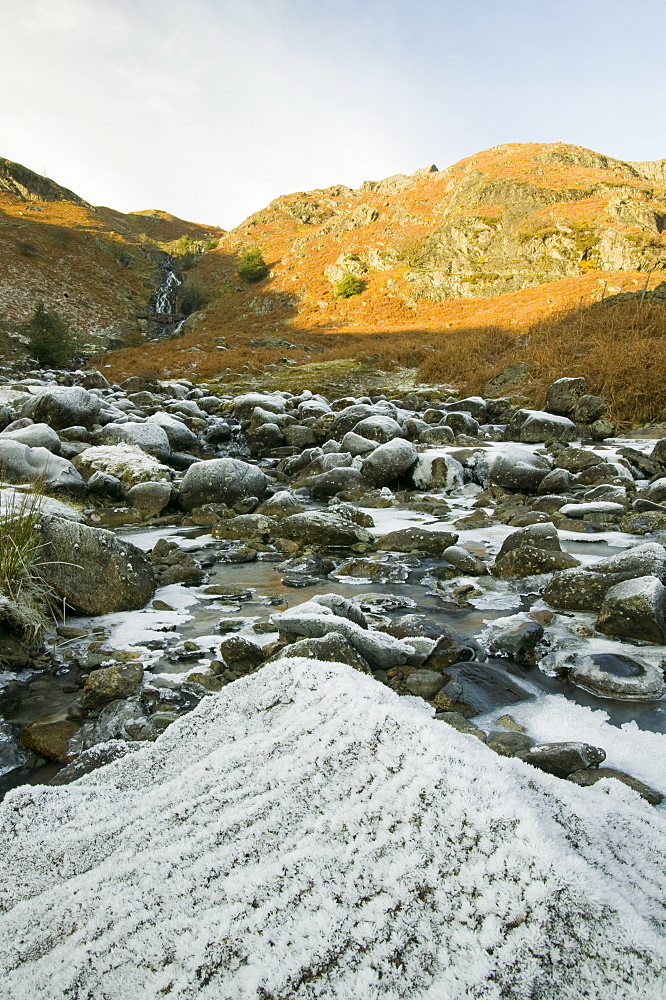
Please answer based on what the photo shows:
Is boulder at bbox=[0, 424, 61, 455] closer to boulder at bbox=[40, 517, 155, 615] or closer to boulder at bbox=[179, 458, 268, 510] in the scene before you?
boulder at bbox=[179, 458, 268, 510]

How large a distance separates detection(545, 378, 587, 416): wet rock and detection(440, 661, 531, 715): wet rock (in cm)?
971

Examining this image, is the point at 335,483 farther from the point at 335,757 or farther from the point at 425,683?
the point at 335,757

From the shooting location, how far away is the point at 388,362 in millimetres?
18859

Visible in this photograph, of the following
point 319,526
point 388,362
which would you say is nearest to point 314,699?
point 319,526

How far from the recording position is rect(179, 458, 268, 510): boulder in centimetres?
632

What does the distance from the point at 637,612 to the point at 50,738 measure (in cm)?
293

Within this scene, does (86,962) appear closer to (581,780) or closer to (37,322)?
(581,780)

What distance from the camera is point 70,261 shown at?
34.6m

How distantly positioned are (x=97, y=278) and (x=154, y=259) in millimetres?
11317

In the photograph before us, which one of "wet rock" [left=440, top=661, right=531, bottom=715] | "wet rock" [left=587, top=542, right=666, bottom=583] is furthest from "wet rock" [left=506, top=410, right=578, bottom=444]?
"wet rock" [left=440, top=661, right=531, bottom=715]

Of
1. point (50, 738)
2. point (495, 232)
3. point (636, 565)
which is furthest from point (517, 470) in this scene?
point (495, 232)

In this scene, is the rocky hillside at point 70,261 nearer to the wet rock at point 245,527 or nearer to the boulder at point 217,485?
the boulder at point 217,485

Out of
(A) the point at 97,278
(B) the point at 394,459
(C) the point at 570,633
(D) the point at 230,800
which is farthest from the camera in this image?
(A) the point at 97,278

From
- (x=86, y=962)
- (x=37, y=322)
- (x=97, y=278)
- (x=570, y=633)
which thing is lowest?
(x=570, y=633)
